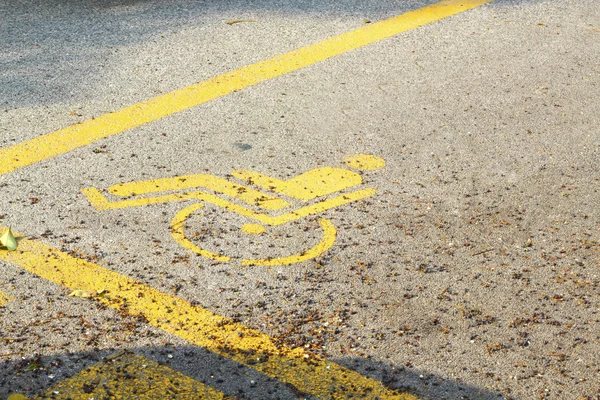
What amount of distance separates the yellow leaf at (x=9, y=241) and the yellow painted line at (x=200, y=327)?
0.10 feet

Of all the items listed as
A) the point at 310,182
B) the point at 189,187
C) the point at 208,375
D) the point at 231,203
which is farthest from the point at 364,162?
the point at 208,375

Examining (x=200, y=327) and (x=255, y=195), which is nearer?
(x=200, y=327)

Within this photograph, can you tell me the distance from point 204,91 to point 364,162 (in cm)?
151

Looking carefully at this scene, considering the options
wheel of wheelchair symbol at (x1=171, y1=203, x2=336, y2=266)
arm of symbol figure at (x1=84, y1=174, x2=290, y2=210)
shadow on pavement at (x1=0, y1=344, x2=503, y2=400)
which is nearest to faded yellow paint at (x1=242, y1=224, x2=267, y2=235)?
wheel of wheelchair symbol at (x1=171, y1=203, x2=336, y2=266)

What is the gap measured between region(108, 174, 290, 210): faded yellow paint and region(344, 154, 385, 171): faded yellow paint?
666 mm

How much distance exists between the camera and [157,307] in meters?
3.68

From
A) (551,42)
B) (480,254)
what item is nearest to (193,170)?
(480,254)

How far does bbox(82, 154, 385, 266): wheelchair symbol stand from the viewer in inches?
174

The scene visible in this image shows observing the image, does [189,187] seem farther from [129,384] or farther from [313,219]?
[129,384]

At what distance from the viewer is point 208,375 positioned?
3.26m

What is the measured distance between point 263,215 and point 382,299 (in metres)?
0.95

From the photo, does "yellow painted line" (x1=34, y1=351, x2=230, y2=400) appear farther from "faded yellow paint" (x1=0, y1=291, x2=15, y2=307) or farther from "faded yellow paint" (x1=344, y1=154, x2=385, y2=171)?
"faded yellow paint" (x1=344, y1=154, x2=385, y2=171)

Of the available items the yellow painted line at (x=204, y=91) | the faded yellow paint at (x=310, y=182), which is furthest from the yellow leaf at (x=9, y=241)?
the faded yellow paint at (x=310, y=182)

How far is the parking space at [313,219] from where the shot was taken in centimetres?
339
